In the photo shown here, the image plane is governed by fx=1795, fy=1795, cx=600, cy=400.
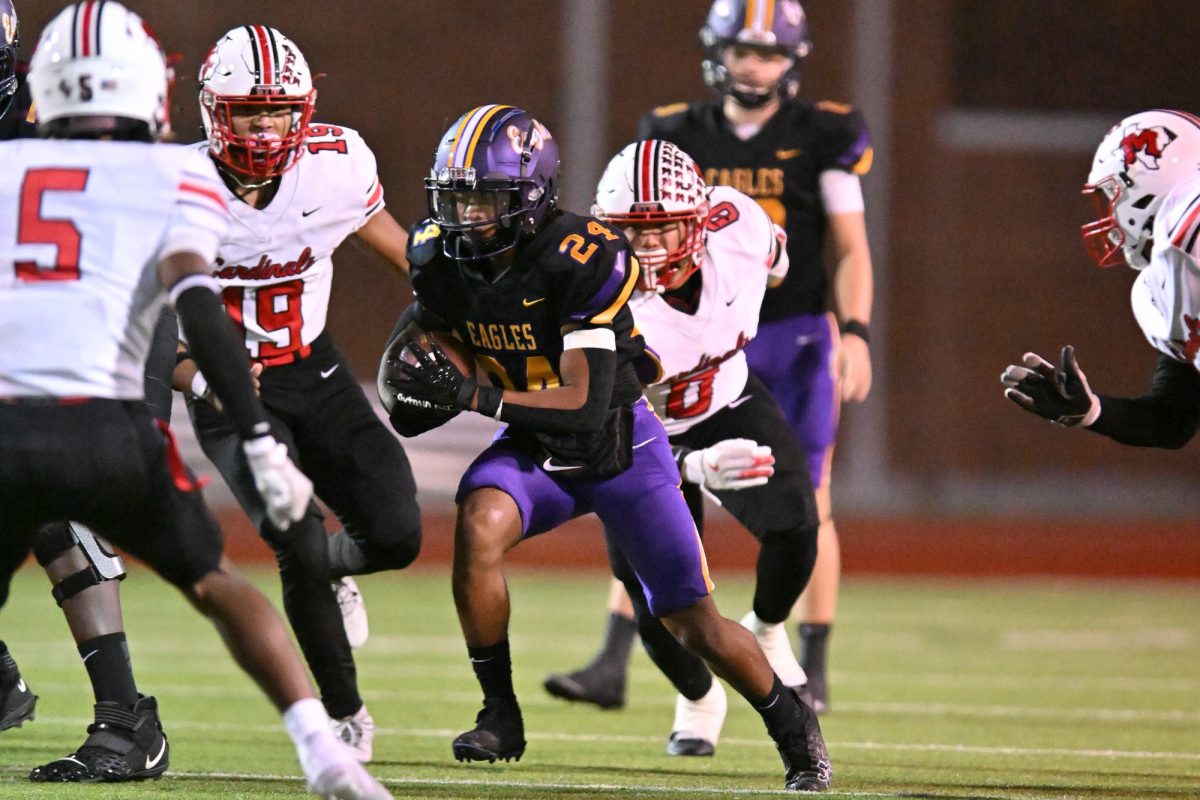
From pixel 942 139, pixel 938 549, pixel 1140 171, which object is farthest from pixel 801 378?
pixel 942 139

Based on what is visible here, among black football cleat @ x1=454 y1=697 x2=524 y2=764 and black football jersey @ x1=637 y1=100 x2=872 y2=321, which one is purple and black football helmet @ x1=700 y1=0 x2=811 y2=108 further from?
black football cleat @ x1=454 y1=697 x2=524 y2=764

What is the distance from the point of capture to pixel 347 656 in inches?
161

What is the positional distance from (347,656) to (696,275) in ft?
4.16

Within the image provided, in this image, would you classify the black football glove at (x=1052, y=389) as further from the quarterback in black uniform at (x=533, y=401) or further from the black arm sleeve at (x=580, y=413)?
the black arm sleeve at (x=580, y=413)

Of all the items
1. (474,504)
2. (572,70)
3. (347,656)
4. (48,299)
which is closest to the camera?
(48,299)

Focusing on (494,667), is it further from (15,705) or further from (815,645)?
(815,645)

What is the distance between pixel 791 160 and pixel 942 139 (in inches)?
298

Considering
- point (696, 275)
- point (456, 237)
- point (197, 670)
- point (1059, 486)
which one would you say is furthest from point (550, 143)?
point (1059, 486)

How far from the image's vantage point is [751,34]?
213 inches

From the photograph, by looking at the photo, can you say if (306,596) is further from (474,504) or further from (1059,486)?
(1059,486)

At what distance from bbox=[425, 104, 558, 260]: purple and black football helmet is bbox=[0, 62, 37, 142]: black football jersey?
1.02m

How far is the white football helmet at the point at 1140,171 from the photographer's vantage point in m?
4.13

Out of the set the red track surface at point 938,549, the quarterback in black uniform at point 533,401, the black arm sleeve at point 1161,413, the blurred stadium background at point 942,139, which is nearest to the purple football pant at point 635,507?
the quarterback in black uniform at point 533,401

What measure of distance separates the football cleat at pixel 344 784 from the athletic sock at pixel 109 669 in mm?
1170
